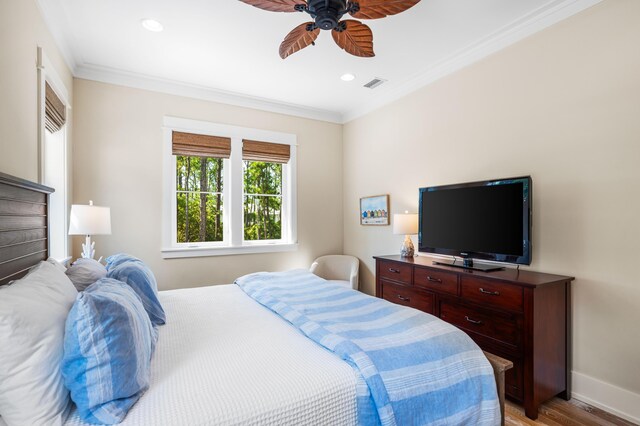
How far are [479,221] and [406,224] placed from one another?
31.4 inches

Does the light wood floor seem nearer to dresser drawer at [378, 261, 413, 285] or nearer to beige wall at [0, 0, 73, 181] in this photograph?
dresser drawer at [378, 261, 413, 285]

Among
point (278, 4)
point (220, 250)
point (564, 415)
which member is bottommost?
point (564, 415)

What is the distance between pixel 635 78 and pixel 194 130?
12.7ft

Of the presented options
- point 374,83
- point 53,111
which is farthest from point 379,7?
point 53,111

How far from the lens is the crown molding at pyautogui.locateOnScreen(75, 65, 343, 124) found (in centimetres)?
341

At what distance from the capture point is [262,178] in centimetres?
447

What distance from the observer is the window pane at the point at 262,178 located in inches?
172

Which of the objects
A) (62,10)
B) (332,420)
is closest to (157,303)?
(332,420)

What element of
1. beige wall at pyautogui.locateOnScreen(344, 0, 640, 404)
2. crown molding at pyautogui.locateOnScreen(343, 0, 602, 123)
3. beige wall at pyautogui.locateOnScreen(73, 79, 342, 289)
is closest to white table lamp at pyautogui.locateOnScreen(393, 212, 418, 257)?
beige wall at pyautogui.locateOnScreen(344, 0, 640, 404)

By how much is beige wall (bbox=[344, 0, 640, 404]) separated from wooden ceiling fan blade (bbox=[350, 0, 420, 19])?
4.72ft

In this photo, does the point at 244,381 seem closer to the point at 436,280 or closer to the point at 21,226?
the point at 21,226

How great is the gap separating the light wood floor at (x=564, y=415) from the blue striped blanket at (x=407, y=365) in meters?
0.85

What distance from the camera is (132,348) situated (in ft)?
3.84

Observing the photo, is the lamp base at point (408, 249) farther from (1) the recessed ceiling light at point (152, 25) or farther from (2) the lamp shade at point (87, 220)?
(1) the recessed ceiling light at point (152, 25)
